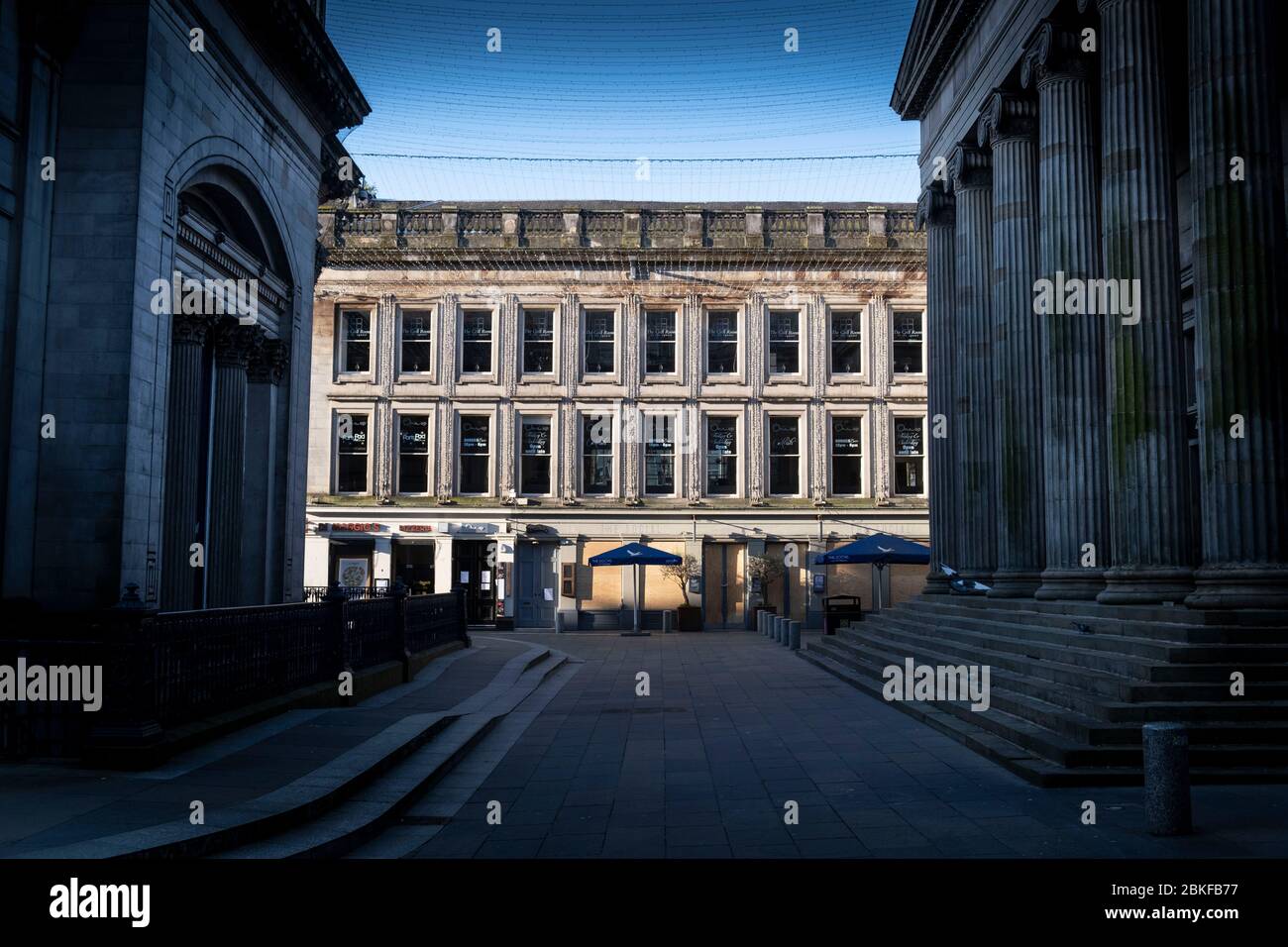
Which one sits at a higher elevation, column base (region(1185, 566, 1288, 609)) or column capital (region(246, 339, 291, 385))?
column capital (region(246, 339, 291, 385))

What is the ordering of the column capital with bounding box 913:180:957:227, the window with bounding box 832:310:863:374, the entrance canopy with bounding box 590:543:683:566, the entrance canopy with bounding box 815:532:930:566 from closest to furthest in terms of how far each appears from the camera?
the column capital with bounding box 913:180:957:227 → the entrance canopy with bounding box 815:532:930:566 → the entrance canopy with bounding box 590:543:683:566 → the window with bounding box 832:310:863:374

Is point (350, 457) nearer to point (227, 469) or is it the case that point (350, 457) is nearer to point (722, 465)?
point (722, 465)

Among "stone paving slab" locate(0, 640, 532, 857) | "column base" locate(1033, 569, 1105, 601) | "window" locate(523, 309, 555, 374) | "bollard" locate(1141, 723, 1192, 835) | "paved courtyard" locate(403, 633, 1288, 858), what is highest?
"window" locate(523, 309, 555, 374)

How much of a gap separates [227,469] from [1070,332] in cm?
1547

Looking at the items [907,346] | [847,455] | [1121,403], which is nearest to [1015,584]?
[1121,403]

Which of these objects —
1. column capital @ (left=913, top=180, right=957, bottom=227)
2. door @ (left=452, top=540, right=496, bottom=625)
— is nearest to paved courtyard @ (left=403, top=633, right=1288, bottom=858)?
column capital @ (left=913, top=180, right=957, bottom=227)

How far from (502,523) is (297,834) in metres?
30.2

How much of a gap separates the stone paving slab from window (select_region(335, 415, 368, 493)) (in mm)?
25503

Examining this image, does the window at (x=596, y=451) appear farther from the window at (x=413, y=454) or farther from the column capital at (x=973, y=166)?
the column capital at (x=973, y=166)

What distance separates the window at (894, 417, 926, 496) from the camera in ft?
130

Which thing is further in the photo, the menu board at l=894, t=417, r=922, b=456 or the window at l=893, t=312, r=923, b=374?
the window at l=893, t=312, r=923, b=374

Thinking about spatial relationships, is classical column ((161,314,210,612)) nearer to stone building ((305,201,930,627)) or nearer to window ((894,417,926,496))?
stone building ((305,201,930,627))

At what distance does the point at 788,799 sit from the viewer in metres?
9.63
